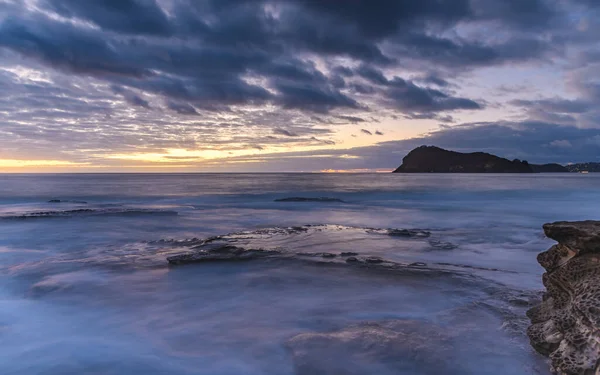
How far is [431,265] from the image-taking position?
8.98 meters

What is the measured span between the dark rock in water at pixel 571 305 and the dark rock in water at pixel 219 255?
261 inches

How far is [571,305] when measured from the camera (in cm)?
422

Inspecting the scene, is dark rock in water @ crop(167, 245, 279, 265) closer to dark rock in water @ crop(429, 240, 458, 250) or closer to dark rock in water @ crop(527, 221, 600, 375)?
dark rock in water @ crop(429, 240, 458, 250)

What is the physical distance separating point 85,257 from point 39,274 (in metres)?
1.88

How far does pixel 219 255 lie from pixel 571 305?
7777 mm

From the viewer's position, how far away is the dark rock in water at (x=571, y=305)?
360cm

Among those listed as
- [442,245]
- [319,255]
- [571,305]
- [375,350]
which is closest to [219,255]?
[319,255]

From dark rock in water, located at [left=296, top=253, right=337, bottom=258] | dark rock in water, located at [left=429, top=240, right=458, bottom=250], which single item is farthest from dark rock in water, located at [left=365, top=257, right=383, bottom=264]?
dark rock in water, located at [left=429, top=240, right=458, bottom=250]

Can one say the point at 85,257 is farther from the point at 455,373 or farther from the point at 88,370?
the point at 455,373

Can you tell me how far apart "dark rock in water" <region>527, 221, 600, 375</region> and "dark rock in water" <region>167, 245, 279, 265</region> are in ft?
21.7

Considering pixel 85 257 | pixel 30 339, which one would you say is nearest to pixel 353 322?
pixel 30 339

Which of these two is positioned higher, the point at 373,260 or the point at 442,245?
the point at 373,260

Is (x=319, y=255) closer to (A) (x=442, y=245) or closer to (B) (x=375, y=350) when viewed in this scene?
(A) (x=442, y=245)

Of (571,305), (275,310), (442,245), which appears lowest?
(442,245)
